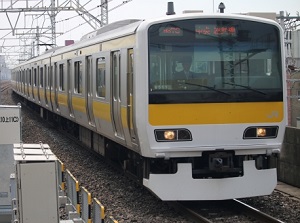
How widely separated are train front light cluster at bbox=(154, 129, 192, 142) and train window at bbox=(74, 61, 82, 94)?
212 inches

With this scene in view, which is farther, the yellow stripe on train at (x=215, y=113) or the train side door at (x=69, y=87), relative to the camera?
the train side door at (x=69, y=87)

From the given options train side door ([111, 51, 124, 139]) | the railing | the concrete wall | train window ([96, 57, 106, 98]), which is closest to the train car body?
train side door ([111, 51, 124, 139])

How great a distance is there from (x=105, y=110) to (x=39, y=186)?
14.5ft

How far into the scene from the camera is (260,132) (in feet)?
26.4

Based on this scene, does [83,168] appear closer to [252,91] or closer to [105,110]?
[105,110]

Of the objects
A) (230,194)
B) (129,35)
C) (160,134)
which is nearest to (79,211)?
(160,134)

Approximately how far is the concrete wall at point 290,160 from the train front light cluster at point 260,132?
1685 millimetres

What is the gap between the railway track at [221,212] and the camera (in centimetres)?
754

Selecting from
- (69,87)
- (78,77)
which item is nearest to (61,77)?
(69,87)

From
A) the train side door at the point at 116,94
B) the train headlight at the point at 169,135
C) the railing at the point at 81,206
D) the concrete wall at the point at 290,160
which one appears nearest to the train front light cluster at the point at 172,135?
the train headlight at the point at 169,135

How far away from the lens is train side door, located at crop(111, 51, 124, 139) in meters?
9.03

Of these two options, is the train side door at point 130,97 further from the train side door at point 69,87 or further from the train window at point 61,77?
the train window at point 61,77

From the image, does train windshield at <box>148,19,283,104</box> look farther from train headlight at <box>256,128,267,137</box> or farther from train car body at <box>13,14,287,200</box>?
train headlight at <box>256,128,267,137</box>

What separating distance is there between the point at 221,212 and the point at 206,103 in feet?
4.84
